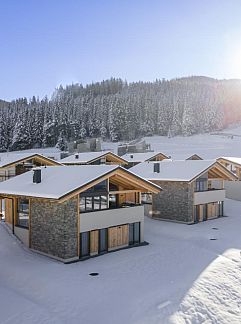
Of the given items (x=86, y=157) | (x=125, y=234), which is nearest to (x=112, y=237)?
(x=125, y=234)

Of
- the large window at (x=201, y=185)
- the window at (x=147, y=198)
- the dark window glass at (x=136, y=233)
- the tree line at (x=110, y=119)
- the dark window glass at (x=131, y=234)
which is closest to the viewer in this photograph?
the dark window glass at (x=131, y=234)

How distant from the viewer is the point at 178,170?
88.5 feet

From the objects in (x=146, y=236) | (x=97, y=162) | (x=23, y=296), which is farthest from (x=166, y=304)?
(x=97, y=162)

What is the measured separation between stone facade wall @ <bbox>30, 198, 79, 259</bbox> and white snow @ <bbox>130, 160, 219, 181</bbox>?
11408 mm

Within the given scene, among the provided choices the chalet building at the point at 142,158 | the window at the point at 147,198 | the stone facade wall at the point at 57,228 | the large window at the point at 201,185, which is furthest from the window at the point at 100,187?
the chalet building at the point at 142,158

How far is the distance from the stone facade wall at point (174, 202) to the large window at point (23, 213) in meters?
11.3

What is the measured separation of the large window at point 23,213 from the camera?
18.2 meters

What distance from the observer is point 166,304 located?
35.8 ft

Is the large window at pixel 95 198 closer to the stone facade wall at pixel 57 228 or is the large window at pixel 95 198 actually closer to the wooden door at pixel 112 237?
the stone facade wall at pixel 57 228

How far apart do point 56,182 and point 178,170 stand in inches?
487

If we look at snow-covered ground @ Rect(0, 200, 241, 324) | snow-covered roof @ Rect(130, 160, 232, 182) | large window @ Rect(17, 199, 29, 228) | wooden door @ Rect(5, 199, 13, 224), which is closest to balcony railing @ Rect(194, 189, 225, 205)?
snow-covered roof @ Rect(130, 160, 232, 182)

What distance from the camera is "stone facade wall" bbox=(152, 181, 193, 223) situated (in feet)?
82.3

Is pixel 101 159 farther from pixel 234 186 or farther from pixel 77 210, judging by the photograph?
pixel 77 210

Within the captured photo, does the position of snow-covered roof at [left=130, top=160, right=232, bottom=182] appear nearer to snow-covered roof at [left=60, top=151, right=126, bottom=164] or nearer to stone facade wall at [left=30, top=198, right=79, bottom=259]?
snow-covered roof at [left=60, top=151, right=126, bottom=164]
